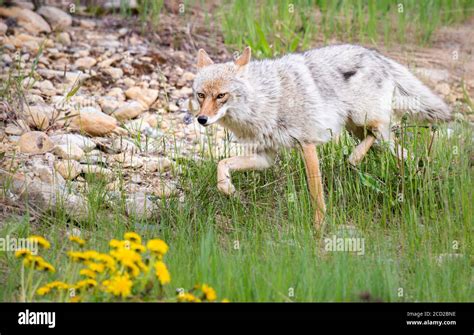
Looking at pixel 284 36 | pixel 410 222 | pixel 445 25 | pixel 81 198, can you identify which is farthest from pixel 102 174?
pixel 445 25

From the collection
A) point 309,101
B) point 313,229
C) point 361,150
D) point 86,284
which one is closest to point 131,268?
point 86,284

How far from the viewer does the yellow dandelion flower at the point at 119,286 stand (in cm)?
447

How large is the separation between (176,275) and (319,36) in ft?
24.4

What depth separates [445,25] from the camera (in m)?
12.7

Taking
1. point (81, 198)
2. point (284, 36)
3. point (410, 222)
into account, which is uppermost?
point (284, 36)

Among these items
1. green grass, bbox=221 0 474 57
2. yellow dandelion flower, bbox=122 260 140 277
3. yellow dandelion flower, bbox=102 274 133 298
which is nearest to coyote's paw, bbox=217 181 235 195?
yellow dandelion flower, bbox=122 260 140 277

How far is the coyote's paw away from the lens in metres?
7.09

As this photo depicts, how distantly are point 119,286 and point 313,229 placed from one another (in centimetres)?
296

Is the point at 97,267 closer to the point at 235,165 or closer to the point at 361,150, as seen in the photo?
the point at 235,165

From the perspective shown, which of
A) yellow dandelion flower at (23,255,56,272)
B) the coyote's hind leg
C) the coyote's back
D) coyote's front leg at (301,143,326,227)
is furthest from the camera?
the coyote's hind leg

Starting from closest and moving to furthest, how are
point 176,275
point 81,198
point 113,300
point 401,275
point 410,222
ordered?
point 113,300 < point 176,275 < point 401,275 < point 410,222 < point 81,198

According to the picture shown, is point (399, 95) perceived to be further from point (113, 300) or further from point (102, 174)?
point (113, 300)

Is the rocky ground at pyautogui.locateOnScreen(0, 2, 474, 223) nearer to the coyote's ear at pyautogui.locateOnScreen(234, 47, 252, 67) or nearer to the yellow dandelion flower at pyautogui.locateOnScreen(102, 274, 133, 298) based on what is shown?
the coyote's ear at pyautogui.locateOnScreen(234, 47, 252, 67)

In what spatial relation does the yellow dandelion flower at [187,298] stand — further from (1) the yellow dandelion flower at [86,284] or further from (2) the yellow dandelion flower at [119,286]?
(1) the yellow dandelion flower at [86,284]
